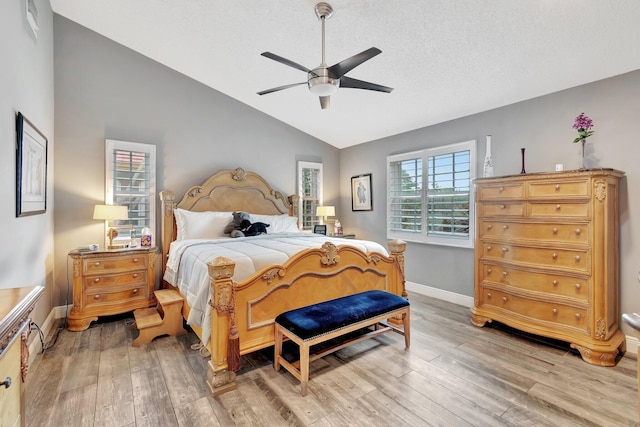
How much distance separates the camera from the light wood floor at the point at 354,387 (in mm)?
1911

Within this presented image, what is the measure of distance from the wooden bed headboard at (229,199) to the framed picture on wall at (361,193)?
45.6 inches

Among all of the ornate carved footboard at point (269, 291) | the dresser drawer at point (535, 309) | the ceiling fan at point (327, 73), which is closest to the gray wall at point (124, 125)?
the ceiling fan at point (327, 73)

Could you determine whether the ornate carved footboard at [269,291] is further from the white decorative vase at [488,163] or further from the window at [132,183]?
the window at [132,183]

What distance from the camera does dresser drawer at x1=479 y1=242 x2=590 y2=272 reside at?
2672mm

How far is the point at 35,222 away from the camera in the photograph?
2.83 meters

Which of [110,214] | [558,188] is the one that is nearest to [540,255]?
[558,188]

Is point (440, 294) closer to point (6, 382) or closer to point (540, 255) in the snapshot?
point (540, 255)

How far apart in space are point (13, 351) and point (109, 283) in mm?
2746

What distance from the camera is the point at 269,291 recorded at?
2.42 meters

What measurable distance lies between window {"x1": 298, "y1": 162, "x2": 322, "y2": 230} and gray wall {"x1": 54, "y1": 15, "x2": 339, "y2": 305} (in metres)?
0.71

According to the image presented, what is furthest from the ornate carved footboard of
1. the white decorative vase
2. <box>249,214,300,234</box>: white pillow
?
<box>249,214,300,234</box>: white pillow

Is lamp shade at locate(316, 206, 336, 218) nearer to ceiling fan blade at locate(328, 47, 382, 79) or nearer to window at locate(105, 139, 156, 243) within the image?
window at locate(105, 139, 156, 243)

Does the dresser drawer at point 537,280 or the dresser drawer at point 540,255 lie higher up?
the dresser drawer at point 540,255

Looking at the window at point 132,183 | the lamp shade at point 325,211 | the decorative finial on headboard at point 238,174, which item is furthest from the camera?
the lamp shade at point 325,211
